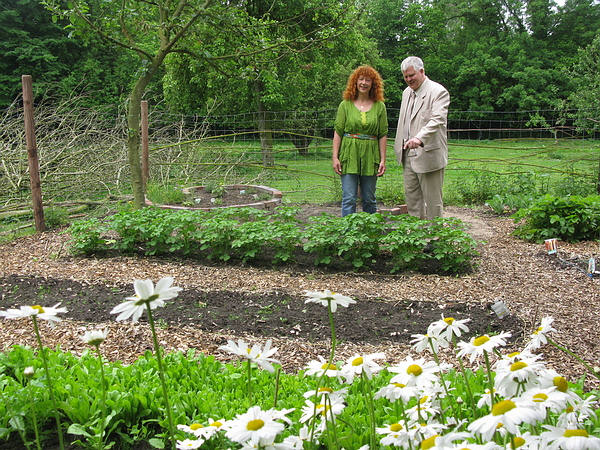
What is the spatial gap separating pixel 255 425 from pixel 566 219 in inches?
210

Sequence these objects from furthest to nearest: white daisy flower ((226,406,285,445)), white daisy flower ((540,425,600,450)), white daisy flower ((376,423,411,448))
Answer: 1. white daisy flower ((376,423,411,448))
2. white daisy flower ((226,406,285,445))
3. white daisy flower ((540,425,600,450))

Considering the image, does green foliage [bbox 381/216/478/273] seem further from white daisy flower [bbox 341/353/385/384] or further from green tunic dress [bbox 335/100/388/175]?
white daisy flower [bbox 341/353/385/384]

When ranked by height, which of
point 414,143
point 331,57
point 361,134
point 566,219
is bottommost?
point 566,219

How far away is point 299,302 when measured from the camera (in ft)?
12.0

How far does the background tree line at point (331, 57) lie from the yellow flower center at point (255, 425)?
16.5ft

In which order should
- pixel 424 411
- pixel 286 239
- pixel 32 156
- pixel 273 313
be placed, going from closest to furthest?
pixel 424 411 → pixel 273 313 → pixel 286 239 → pixel 32 156

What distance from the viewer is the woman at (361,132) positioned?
518cm

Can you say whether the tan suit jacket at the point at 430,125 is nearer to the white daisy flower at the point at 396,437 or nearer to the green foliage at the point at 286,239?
the green foliage at the point at 286,239

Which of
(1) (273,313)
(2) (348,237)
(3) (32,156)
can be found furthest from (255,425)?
(3) (32,156)

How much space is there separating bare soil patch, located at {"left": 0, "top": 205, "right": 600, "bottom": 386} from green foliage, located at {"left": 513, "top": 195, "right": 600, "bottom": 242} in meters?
0.23

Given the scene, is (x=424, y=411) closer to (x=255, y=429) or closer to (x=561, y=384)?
(x=561, y=384)

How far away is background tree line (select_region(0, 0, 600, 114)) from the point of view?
10.4 m

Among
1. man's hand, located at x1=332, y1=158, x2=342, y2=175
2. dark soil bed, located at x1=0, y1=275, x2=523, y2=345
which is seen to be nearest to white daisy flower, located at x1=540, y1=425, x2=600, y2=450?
dark soil bed, located at x1=0, y1=275, x2=523, y2=345

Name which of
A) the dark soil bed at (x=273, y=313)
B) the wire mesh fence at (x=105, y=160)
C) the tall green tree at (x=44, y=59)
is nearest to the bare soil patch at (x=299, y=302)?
the dark soil bed at (x=273, y=313)
